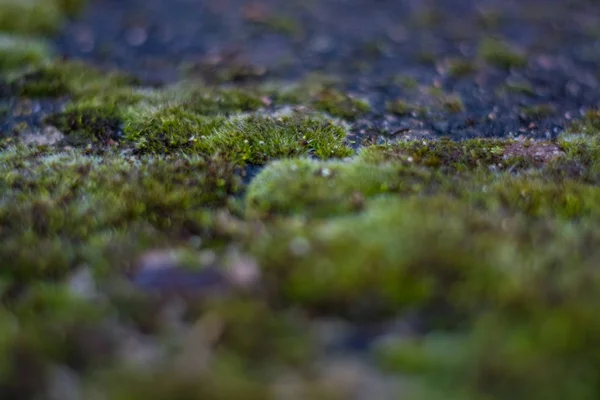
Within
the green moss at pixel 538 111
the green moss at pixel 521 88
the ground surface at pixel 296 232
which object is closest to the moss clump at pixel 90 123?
the ground surface at pixel 296 232

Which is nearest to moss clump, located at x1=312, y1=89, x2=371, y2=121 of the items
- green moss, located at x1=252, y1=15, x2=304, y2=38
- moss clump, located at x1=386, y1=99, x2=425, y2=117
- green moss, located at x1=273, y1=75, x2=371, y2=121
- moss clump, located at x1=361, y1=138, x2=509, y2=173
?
green moss, located at x1=273, y1=75, x2=371, y2=121

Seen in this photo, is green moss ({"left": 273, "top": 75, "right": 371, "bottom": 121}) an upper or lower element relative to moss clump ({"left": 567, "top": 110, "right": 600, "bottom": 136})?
upper

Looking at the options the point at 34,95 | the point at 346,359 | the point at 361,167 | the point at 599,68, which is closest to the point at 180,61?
the point at 34,95

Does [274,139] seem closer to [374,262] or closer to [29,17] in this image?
[374,262]

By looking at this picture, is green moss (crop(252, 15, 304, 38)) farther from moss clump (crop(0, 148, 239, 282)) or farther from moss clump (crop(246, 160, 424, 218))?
moss clump (crop(246, 160, 424, 218))

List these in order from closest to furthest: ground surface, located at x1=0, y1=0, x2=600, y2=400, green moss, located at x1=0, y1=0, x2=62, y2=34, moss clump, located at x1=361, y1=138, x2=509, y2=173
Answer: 1. ground surface, located at x1=0, y1=0, x2=600, y2=400
2. moss clump, located at x1=361, y1=138, x2=509, y2=173
3. green moss, located at x1=0, y1=0, x2=62, y2=34

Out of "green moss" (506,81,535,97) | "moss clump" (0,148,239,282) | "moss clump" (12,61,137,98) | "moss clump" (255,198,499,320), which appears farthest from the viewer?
"green moss" (506,81,535,97)

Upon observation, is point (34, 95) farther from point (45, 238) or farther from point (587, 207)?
point (587, 207)
